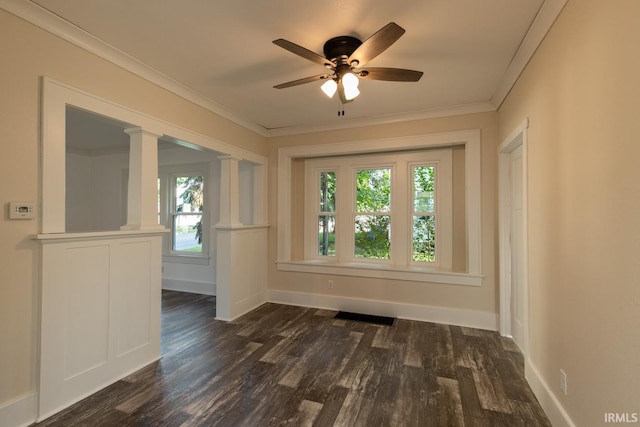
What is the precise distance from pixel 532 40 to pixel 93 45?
10.8 ft

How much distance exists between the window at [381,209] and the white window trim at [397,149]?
20cm

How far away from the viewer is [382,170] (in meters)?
4.09

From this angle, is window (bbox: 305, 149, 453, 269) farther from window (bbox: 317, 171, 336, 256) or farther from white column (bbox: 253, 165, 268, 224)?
white column (bbox: 253, 165, 268, 224)

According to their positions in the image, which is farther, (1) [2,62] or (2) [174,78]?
(2) [174,78]

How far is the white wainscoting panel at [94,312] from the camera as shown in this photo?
6.16ft

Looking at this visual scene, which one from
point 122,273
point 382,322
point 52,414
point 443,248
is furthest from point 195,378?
point 443,248

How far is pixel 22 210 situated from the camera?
178 centimetres

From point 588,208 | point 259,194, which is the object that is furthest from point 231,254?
point 588,208

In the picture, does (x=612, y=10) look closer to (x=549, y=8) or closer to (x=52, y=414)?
(x=549, y=8)

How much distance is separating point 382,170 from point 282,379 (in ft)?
9.73

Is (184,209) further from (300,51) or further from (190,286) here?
(300,51)

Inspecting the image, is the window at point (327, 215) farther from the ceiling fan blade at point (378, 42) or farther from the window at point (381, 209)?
the ceiling fan blade at point (378, 42)

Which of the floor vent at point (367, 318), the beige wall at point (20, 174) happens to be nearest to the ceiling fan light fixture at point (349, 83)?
the beige wall at point (20, 174)

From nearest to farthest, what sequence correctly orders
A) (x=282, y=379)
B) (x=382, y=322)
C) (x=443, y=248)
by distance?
(x=282, y=379) → (x=382, y=322) → (x=443, y=248)
